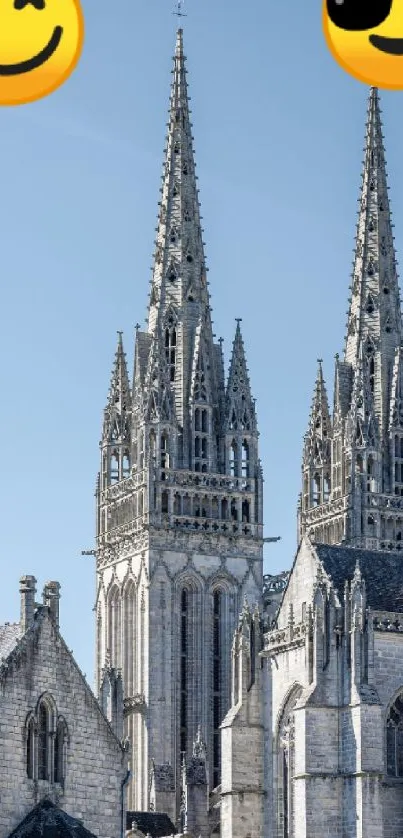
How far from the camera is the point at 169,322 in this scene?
83.6m

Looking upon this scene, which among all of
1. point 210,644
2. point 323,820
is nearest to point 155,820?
point 210,644

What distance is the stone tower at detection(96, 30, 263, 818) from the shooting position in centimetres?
7656

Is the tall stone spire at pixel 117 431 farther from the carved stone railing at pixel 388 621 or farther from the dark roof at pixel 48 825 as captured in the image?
the dark roof at pixel 48 825

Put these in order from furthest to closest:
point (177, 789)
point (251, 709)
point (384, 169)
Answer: point (384, 169)
point (177, 789)
point (251, 709)

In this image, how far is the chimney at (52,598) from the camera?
3262 cm

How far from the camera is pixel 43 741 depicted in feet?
107

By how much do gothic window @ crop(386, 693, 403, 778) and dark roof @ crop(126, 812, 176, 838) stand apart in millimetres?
17821

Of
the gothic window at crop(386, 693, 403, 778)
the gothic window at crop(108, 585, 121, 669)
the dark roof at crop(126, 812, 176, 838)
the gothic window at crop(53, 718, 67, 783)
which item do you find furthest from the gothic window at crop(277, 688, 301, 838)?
the gothic window at crop(108, 585, 121, 669)

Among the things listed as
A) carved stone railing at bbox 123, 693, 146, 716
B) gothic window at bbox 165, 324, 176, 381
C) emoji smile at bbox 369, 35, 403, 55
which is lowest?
emoji smile at bbox 369, 35, 403, 55

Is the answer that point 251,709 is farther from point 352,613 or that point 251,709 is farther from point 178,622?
point 178,622

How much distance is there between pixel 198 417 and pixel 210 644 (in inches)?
447

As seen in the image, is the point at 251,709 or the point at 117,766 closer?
the point at 117,766

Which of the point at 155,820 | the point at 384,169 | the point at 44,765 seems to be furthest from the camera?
the point at 384,169

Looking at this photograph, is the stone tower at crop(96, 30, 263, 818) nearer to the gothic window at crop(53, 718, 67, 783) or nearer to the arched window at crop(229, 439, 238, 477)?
the arched window at crop(229, 439, 238, 477)
